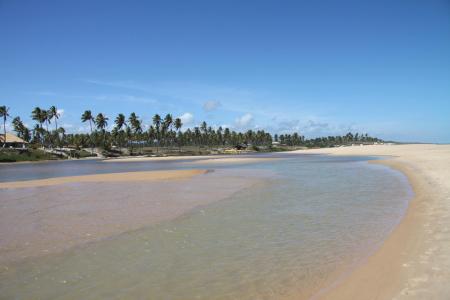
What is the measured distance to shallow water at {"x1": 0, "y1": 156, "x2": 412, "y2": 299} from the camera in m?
7.51

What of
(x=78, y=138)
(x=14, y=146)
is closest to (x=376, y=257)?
(x=14, y=146)

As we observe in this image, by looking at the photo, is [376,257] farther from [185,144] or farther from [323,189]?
[185,144]

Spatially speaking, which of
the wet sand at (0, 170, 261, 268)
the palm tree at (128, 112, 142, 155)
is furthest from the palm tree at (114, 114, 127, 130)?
the wet sand at (0, 170, 261, 268)

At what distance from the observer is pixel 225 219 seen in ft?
46.7

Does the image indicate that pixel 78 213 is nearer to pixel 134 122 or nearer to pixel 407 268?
pixel 407 268

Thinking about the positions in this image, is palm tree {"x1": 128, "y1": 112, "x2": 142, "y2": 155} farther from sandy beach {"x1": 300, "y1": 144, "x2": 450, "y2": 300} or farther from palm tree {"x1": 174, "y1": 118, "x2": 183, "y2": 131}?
sandy beach {"x1": 300, "y1": 144, "x2": 450, "y2": 300}

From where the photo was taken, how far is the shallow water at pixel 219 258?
7.51 metres

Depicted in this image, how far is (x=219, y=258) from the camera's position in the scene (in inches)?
372

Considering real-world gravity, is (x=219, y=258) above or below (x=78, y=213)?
above

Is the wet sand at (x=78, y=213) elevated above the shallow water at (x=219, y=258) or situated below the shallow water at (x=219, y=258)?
below

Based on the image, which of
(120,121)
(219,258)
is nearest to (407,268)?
(219,258)

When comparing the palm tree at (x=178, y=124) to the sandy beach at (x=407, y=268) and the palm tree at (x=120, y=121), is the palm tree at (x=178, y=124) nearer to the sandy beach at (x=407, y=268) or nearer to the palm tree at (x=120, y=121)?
the palm tree at (x=120, y=121)

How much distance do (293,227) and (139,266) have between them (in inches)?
230

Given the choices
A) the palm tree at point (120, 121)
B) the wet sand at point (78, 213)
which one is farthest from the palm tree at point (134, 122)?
the wet sand at point (78, 213)
